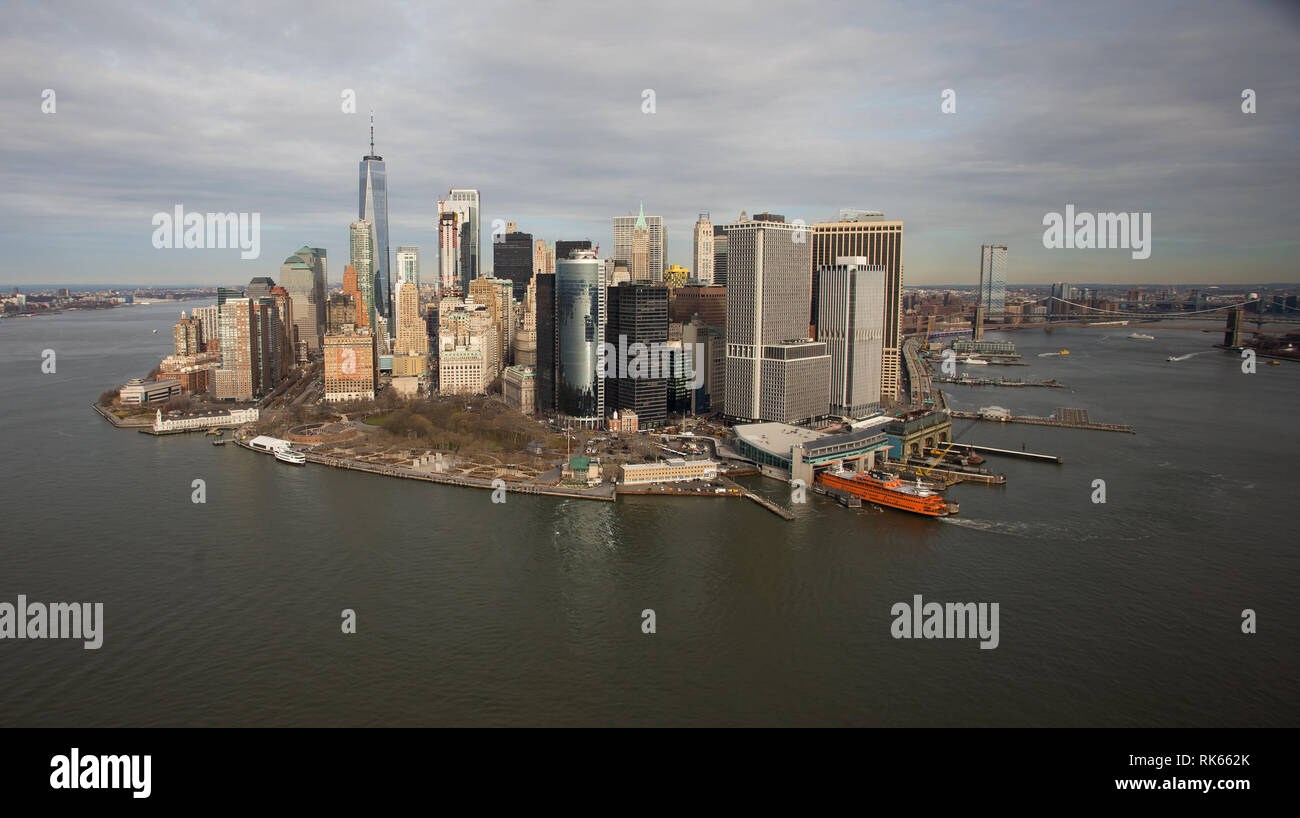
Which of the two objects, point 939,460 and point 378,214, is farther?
point 378,214

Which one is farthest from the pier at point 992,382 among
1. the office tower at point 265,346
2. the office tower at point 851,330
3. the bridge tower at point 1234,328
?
the office tower at point 265,346

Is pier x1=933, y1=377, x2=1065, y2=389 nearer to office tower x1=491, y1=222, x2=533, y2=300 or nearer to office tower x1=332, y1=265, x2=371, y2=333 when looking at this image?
office tower x1=491, y1=222, x2=533, y2=300

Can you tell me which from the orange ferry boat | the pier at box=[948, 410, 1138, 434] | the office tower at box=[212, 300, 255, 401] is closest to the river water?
the orange ferry boat

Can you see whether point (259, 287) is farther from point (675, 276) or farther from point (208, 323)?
point (675, 276)

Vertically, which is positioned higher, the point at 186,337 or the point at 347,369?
the point at 186,337

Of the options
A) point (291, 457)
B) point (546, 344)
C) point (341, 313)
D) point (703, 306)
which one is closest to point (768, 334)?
point (546, 344)

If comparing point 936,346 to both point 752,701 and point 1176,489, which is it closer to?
point 1176,489
